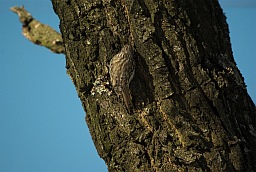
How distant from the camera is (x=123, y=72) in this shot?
76cm

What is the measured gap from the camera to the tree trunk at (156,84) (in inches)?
29.5

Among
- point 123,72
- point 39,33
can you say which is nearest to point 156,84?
point 123,72

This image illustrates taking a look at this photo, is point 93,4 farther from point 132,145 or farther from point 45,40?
point 45,40

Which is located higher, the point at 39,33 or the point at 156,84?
the point at 39,33

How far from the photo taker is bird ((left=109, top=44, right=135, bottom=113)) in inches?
29.4

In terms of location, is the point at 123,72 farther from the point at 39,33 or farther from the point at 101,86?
the point at 39,33

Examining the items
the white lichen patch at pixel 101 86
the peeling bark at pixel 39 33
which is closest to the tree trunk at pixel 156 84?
the white lichen patch at pixel 101 86

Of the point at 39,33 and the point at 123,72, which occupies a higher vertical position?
the point at 39,33

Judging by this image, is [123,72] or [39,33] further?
[39,33]

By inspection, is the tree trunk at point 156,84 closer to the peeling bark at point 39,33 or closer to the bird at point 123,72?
the bird at point 123,72

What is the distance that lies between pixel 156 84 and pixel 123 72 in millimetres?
67

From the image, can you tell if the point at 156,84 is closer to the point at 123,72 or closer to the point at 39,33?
the point at 123,72

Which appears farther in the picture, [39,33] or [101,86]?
[39,33]

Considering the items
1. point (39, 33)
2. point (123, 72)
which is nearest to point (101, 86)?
point (123, 72)
